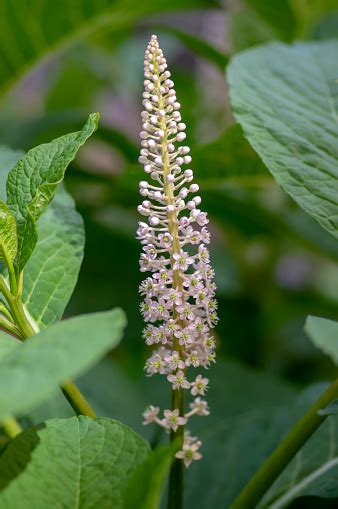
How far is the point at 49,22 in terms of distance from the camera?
1473 mm

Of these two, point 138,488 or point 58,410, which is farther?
point 58,410

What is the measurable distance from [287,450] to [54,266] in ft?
0.98

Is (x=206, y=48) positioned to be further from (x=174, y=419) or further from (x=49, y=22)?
(x=174, y=419)

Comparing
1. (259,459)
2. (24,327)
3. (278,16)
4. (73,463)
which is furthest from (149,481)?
(278,16)

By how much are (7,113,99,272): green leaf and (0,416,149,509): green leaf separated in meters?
0.16

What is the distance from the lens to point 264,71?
2.93 feet

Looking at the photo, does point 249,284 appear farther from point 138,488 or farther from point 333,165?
point 138,488

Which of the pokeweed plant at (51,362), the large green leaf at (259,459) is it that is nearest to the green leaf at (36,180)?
the pokeweed plant at (51,362)

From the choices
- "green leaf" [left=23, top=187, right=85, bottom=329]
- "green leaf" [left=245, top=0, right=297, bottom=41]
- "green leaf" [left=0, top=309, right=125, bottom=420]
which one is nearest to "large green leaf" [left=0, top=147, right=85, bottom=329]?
"green leaf" [left=23, top=187, right=85, bottom=329]

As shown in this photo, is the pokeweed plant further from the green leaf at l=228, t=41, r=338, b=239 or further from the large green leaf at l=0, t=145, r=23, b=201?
the green leaf at l=228, t=41, r=338, b=239

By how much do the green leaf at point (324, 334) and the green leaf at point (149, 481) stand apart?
13 centimetres

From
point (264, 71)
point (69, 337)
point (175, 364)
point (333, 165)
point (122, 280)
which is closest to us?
point (69, 337)

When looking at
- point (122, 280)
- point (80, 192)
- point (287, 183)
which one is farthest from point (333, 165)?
point (80, 192)

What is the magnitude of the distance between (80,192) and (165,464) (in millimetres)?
1313
